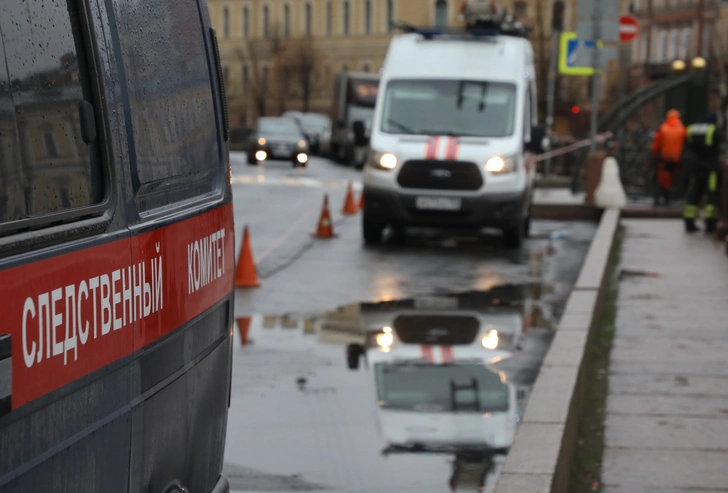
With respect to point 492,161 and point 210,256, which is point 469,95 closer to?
point 492,161

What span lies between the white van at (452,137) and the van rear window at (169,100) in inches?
504

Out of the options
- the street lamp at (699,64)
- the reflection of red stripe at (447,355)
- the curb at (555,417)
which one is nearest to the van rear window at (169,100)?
the curb at (555,417)

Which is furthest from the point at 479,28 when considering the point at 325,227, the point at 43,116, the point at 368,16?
the point at 368,16

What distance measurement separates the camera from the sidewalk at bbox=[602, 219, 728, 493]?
6.41 m

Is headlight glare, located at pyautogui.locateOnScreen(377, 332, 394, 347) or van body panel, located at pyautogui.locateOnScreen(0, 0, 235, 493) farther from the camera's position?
headlight glare, located at pyautogui.locateOnScreen(377, 332, 394, 347)

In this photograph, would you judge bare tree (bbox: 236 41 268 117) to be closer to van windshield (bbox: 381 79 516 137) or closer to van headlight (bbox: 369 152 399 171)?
van windshield (bbox: 381 79 516 137)

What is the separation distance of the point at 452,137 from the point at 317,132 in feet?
144

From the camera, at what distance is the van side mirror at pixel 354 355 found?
923cm

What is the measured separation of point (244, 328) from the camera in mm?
10758

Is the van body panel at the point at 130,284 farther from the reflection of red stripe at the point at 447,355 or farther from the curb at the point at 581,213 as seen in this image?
the curb at the point at 581,213

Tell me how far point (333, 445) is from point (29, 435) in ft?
14.2

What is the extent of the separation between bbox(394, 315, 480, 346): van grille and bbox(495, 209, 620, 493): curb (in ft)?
2.88

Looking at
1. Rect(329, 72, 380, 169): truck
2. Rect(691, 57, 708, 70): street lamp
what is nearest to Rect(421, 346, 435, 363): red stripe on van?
Rect(691, 57, 708, 70): street lamp

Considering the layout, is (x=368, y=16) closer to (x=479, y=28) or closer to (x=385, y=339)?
(x=479, y=28)
